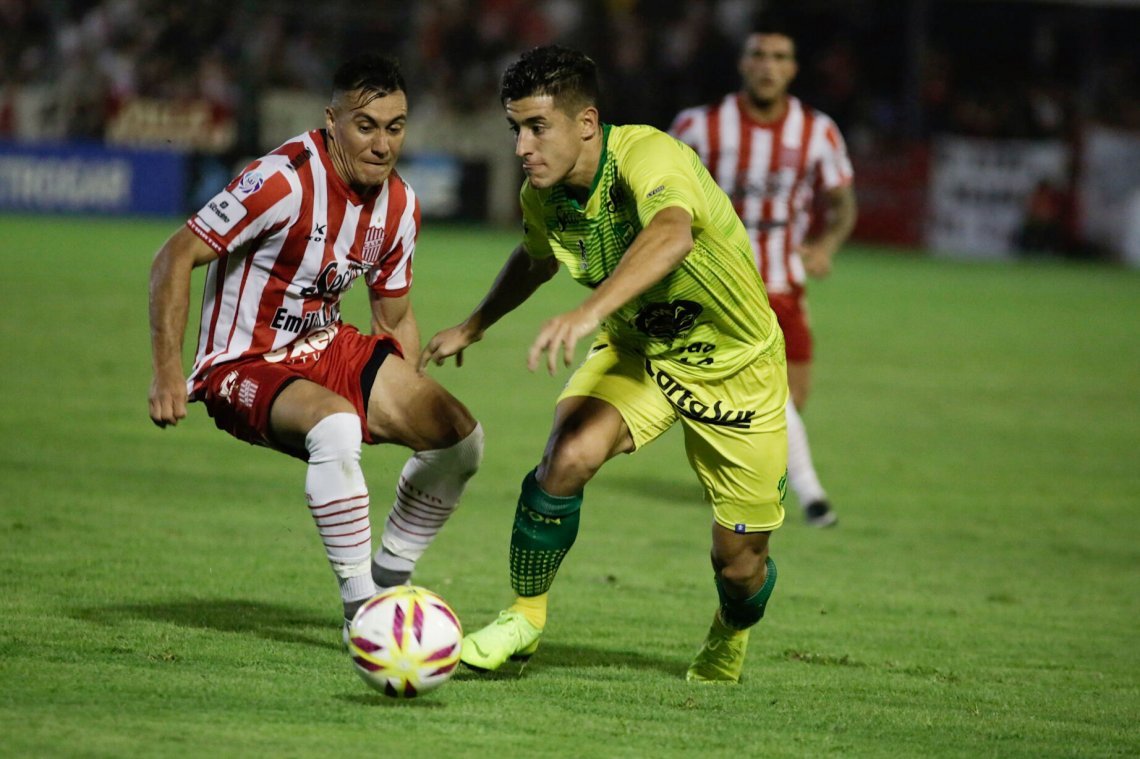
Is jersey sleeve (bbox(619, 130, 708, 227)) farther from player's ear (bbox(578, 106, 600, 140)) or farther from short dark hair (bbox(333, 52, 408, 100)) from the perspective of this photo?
short dark hair (bbox(333, 52, 408, 100))

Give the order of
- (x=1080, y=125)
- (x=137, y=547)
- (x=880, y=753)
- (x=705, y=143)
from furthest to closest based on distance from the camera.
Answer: (x=1080, y=125)
(x=705, y=143)
(x=137, y=547)
(x=880, y=753)

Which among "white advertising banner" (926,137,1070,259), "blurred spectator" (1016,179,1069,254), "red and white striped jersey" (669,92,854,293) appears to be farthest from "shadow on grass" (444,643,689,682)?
"blurred spectator" (1016,179,1069,254)

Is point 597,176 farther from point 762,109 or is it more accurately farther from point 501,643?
point 762,109

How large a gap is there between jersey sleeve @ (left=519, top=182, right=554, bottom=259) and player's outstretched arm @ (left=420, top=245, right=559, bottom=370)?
3.2 inches

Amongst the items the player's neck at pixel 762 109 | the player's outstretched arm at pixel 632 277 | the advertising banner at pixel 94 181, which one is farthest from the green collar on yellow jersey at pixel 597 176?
the advertising banner at pixel 94 181

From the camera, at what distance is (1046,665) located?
20.3 ft

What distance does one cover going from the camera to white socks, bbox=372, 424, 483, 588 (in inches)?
234

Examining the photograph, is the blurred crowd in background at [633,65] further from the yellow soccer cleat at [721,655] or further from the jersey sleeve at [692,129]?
the yellow soccer cleat at [721,655]

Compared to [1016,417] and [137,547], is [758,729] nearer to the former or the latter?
[137,547]

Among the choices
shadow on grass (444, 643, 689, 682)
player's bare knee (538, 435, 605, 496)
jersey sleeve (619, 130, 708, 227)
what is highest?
jersey sleeve (619, 130, 708, 227)

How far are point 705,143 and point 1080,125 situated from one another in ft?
70.8

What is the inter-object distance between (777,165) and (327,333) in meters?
4.04

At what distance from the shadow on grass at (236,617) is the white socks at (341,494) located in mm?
350

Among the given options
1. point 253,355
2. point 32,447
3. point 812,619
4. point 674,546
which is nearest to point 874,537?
point 674,546
